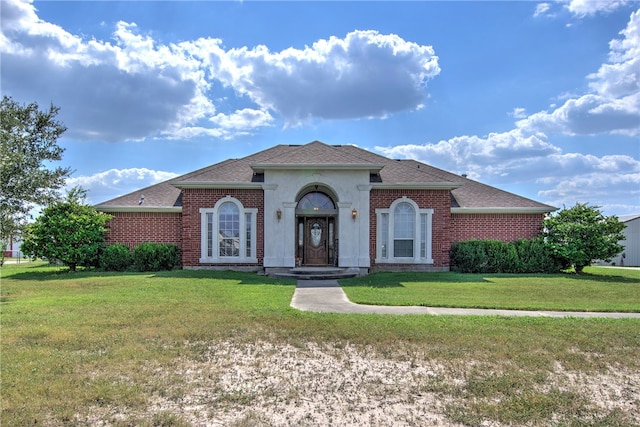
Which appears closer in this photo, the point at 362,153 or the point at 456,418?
the point at 456,418

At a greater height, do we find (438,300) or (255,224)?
(255,224)

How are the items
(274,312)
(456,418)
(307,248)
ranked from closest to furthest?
(456,418)
(274,312)
(307,248)

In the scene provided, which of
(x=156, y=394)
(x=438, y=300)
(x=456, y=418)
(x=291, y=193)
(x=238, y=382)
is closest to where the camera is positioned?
(x=456, y=418)

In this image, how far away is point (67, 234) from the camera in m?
16.5

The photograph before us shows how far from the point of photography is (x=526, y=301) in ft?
32.7

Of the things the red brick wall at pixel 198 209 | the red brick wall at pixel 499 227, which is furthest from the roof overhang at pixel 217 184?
the red brick wall at pixel 499 227

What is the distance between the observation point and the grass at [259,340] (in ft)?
13.9

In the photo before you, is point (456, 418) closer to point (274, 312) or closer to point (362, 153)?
point (274, 312)

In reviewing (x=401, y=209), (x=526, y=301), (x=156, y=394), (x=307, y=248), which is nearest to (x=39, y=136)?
(x=307, y=248)

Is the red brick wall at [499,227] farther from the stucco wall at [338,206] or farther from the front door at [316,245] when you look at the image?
the front door at [316,245]

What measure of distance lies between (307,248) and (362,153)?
19.3ft

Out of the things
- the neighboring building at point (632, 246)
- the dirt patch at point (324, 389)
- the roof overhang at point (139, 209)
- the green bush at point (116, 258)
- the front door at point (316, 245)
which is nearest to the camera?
the dirt patch at point (324, 389)

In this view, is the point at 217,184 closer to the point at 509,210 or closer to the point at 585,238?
the point at 509,210

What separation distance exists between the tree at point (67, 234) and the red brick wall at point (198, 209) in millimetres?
3597
